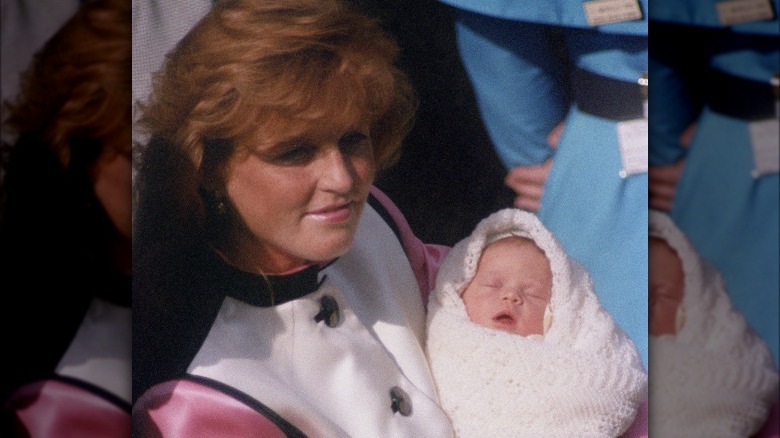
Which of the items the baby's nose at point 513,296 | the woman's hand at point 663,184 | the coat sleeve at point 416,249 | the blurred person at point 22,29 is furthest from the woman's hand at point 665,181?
the blurred person at point 22,29

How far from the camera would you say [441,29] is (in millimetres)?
1697

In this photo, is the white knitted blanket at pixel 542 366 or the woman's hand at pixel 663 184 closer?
the white knitted blanket at pixel 542 366

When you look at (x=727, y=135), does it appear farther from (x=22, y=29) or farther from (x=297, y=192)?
(x=22, y=29)

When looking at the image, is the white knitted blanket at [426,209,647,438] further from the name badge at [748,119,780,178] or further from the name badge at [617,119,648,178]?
the name badge at [748,119,780,178]

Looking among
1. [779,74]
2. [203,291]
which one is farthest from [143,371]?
[779,74]

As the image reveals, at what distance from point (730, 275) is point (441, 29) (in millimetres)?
738

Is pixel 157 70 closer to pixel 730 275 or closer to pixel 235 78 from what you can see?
pixel 235 78

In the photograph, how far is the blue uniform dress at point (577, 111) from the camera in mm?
1626

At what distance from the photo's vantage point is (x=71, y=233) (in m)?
1.95

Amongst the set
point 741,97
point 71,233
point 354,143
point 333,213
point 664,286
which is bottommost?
point 71,233

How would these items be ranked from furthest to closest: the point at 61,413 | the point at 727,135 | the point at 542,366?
the point at 61,413, the point at 727,135, the point at 542,366

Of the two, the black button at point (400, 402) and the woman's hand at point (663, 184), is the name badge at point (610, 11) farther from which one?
the black button at point (400, 402)

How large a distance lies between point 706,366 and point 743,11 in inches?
26.9

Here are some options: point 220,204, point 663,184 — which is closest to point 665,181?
point 663,184
